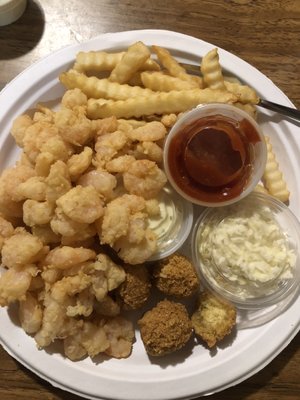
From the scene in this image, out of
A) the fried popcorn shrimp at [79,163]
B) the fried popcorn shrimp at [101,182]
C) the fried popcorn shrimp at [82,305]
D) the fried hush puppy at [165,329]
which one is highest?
the fried popcorn shrimp at [79,163]

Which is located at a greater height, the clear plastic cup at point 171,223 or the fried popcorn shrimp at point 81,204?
the fried popcorn shrimp at point 81,204

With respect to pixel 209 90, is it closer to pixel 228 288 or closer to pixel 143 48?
pixel 143 48

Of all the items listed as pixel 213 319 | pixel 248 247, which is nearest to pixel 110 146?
pixel 248 247

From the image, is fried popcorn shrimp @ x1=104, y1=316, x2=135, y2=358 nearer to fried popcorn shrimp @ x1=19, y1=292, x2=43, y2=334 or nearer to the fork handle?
fried popcorn shrimp @ x1=19, y1=292, x2=43, y2=334

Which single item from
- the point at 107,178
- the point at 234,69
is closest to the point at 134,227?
the point at 107,178

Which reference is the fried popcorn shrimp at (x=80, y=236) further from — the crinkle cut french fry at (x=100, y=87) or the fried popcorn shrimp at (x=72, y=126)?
the crinkle cut french fry at (x=100, y=87)

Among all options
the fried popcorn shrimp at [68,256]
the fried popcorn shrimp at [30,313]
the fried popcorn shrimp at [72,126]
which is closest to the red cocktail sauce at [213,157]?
the fried popcorn shrimp at [72,126]
